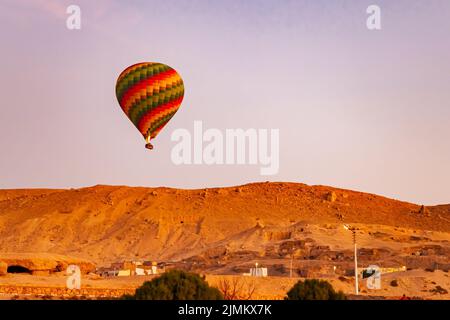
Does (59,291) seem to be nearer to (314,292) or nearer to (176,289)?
(176,289)

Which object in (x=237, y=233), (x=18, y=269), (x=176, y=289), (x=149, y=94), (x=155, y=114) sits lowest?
(x=176, y=289)

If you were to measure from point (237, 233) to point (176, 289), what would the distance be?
72.0 m

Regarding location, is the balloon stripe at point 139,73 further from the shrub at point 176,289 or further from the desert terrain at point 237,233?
the shrub at point 176,289

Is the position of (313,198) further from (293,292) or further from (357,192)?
(293,292)

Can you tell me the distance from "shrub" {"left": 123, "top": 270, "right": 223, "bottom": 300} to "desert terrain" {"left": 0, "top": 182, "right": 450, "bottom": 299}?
2329 centimetres

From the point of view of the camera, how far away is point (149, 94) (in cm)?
5228

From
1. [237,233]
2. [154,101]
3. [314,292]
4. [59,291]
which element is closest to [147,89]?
[154,101]

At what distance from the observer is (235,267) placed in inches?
2564

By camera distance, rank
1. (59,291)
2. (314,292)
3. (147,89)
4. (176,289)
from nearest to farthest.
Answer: (176,289) → (314,292) → (59,291) → (147,89)

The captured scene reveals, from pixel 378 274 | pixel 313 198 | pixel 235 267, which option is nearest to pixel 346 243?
pixel 235 267

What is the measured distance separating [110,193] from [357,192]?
131 feet

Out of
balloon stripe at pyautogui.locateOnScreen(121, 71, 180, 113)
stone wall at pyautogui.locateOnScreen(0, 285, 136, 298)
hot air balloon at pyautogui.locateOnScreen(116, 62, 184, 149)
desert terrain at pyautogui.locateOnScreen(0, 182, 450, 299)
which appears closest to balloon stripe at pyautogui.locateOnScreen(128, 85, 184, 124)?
hot air balloon at pyautogui.locateOnScreen(116, 62, 184, 149)

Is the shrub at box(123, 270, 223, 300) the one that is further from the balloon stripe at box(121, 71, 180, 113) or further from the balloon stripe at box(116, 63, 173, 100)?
the balloon stripe at box(116, 63, 173, 100)
